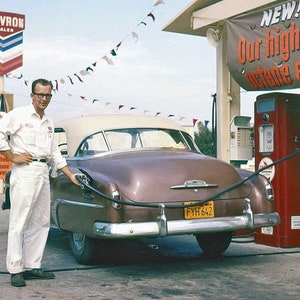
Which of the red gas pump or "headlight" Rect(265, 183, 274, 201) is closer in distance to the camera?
"headlight" Rect(265, 183, 274, 201)

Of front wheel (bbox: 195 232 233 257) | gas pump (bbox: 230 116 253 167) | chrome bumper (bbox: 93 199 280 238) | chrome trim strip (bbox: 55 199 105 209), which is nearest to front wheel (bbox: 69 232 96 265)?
chrome trim strip (bbox: 55 199 105 209)

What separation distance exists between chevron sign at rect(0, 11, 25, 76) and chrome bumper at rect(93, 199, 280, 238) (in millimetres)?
17715

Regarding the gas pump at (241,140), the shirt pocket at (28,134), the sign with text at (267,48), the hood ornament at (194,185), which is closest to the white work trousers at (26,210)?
the shirt pocket at (28,134)

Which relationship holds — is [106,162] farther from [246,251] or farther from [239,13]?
[239,13]

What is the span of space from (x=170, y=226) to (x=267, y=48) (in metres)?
4.89

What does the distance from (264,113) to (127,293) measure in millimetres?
3585

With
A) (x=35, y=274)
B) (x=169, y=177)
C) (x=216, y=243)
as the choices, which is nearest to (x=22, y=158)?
(x=35, y=274)

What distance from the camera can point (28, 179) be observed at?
5.34 metres

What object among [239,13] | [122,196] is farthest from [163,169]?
[239,13]

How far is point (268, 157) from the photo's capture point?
770 centimetres

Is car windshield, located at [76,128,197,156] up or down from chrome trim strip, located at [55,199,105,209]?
up

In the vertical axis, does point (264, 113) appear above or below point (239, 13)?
below

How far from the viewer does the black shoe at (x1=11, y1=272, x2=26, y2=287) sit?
17.5 feet

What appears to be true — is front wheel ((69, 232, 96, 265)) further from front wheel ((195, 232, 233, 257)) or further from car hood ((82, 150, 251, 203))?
front wheel ((195, 232, 233, 257))
